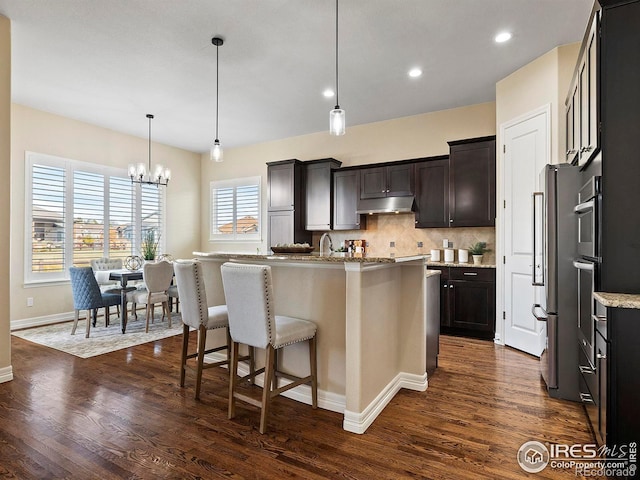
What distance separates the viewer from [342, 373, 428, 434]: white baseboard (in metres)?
2.34

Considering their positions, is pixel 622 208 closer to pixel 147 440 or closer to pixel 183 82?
pixel 147 440

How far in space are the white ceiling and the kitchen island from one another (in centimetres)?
212

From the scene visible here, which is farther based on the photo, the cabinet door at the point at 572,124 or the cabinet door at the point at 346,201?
the cabinet door at the point at 346,201

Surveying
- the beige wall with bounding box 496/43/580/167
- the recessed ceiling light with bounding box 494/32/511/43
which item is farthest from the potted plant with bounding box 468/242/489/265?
the recessed ceiling light with bounding box 494/32/511/43

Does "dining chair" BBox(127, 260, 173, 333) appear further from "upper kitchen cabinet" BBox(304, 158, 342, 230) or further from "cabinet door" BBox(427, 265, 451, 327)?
"cabinet door" BBox(427, 265, 451, 327)


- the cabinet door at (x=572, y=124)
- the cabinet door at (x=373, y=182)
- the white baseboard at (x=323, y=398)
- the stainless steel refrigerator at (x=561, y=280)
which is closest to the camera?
the white baseboard at (x=323, y=398)

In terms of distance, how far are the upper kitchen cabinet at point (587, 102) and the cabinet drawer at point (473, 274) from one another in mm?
1739

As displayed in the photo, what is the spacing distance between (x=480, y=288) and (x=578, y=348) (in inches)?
73.3

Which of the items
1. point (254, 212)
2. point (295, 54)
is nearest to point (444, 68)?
point (295, 54)

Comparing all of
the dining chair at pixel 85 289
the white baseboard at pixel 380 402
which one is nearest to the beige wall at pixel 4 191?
the dining chair at pixel 85 289

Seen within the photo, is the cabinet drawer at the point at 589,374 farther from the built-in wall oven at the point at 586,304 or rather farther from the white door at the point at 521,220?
the white door at the point at 521,220

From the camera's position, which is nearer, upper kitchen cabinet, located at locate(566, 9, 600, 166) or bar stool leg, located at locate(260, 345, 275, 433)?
upper kitchen cabinet, located at locate(566, 9, 600, 166)

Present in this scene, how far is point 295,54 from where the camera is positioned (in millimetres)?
3783

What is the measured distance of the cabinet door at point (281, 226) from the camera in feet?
20.5
